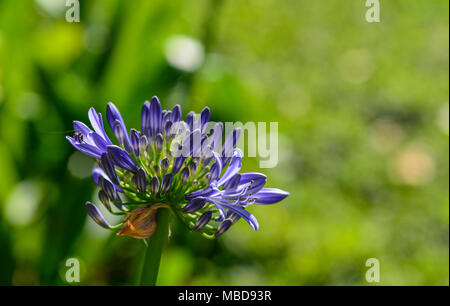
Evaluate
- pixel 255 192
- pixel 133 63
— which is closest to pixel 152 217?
pixel 255 192

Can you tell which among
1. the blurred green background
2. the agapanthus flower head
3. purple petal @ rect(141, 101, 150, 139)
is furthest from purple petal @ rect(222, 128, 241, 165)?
the blurred green background

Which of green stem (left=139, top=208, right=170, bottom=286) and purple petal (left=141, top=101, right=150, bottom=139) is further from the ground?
purple petal (left=141, top=101, right=150, bottom=139)

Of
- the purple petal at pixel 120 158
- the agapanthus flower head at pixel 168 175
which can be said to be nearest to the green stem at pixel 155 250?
the agapanthus flower head at pixel 168 175

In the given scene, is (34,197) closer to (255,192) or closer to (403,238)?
(255,192)

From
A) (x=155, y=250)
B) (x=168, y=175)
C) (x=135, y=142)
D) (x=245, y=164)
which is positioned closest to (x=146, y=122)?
(x=135, y=142)

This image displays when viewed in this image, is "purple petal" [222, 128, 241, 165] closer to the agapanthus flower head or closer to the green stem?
the agapanthus flower head
